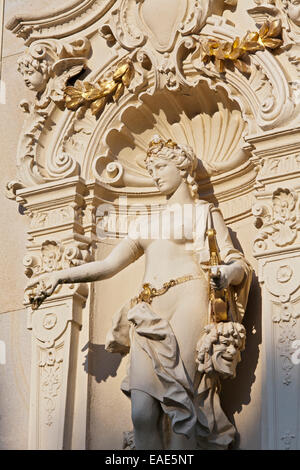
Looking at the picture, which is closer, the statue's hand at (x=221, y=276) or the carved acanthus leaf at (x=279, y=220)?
the statue's hand at (x=221, y=276)

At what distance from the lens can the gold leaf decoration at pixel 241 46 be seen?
9.08 m

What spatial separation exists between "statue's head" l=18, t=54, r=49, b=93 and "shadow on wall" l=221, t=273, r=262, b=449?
213cm

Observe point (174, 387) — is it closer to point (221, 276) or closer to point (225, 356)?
point (225, 356)

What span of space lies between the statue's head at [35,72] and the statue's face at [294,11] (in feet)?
5.81

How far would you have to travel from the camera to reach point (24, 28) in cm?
1005

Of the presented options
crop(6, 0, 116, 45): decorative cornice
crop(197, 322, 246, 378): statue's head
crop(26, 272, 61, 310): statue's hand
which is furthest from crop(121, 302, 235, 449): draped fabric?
crop(6, 0, 116, 45): decorative cornice

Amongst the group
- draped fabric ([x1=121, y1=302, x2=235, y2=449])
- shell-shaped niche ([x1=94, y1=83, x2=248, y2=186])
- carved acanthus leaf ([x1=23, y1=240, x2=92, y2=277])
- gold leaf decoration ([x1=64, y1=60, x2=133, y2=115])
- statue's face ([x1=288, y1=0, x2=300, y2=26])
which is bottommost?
draped fabric ([x1=121, y1=302, x2=235, y2=449])

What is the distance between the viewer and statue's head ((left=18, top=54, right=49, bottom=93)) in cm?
984

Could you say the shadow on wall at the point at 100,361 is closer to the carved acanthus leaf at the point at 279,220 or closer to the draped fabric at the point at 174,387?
the draped fabric at the point at 174,387

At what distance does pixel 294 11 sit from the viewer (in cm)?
900

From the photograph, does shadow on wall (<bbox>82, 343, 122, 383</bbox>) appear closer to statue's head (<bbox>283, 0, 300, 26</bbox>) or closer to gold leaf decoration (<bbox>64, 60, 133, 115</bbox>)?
gold leaf decoration (<bbox>64, 60, 133, 115</bbox>)

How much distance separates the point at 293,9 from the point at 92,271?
2028 millimetres

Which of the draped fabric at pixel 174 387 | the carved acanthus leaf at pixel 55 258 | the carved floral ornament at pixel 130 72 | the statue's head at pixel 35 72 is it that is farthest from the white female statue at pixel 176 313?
the statue's head at pixel 35 72
